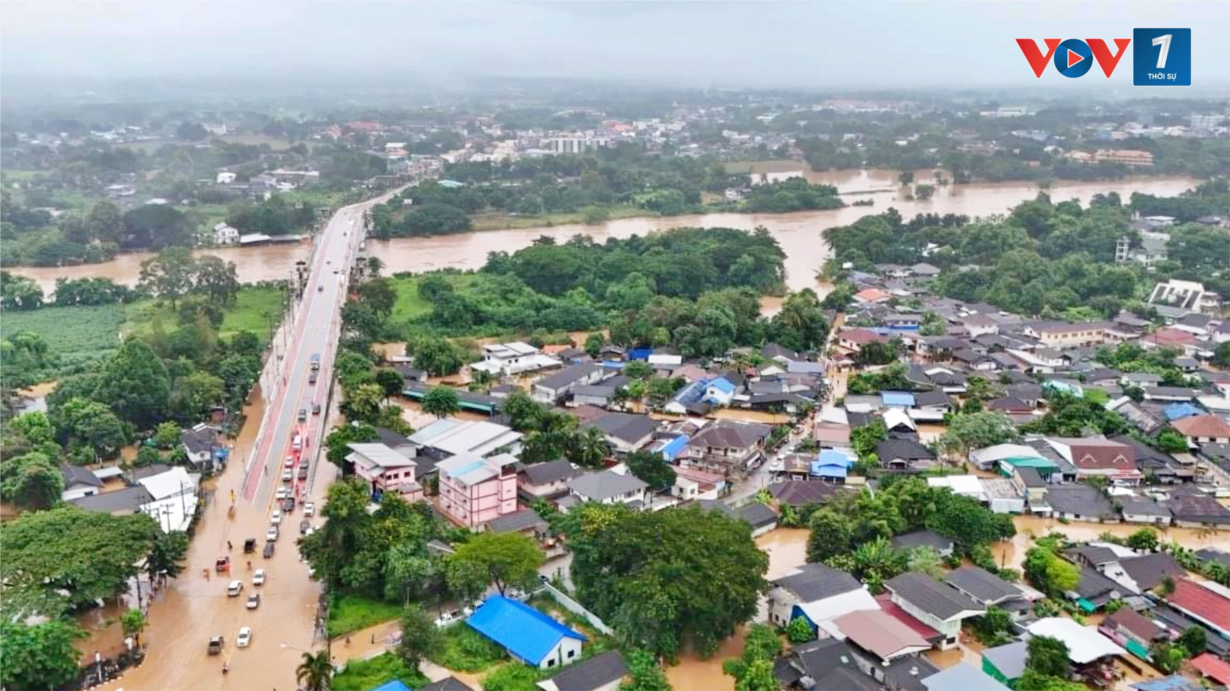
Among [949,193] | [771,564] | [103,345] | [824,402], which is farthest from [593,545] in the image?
[949,193]

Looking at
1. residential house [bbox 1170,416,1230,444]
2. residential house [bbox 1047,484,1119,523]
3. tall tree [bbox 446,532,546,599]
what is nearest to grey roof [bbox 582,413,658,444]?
tall tree [bbox 446,532,546,599]

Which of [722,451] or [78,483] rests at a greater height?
[722,451]

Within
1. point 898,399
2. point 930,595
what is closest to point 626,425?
point 898,399

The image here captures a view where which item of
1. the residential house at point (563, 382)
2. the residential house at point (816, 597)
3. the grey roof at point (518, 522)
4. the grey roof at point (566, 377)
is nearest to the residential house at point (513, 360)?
the grey roof at point (566, 377)

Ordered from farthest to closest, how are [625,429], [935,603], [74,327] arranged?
[74,327] < [625,429] < [935,603]

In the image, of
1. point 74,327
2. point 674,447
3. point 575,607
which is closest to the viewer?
point 575,607

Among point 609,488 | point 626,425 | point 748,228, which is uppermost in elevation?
point 748,228

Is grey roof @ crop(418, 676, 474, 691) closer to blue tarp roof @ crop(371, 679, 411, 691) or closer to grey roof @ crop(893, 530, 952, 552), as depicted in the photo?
blue tarp roof @ crop(371, 679, 411, 691)

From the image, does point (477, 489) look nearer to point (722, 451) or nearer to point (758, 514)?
point (758, 514)
